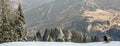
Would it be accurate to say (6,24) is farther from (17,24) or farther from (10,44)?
(10,44)

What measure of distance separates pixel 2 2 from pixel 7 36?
9.36 metres

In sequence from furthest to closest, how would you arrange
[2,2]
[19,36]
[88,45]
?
[19,36] < [2,2] < [88,45]

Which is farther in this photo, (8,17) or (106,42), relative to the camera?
(8,17)

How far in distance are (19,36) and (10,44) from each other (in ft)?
209

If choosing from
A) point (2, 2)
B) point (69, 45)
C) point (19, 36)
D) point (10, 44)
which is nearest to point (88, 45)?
point (69, 45)

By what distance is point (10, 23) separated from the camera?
341 feet

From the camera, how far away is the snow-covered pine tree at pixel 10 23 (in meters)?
96.9

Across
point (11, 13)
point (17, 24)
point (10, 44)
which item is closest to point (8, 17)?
point (11, 13)

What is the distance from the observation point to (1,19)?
319 feet

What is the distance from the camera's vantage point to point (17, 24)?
4247 inches

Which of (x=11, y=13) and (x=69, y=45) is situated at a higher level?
(x=11, y=13)

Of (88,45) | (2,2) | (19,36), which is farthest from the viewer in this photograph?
(19,36)

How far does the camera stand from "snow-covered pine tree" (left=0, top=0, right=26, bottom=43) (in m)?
96.9

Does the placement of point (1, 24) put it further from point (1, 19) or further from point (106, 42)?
point (106, 42)
